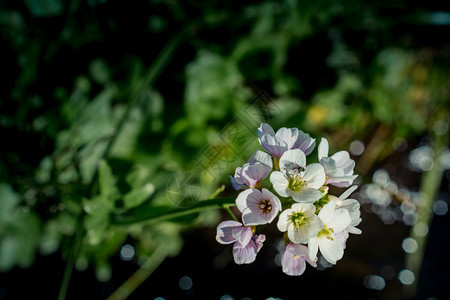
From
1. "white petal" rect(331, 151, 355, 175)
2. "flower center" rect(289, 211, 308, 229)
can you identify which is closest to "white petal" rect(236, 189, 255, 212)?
"flower center" rect(289, 211, 308, 229)

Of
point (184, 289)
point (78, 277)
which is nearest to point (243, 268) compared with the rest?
point (184, 289)

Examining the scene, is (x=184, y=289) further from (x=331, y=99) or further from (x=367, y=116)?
(x=367, y=116)

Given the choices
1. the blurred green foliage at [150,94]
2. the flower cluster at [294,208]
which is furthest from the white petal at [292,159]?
the blurred green foliage at [150,94]

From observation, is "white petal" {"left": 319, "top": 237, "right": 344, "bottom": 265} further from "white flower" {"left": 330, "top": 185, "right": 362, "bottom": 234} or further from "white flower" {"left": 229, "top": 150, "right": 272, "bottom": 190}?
"white flower" {"left": 229, "top": 150, "right": 272, "bottom": 190}

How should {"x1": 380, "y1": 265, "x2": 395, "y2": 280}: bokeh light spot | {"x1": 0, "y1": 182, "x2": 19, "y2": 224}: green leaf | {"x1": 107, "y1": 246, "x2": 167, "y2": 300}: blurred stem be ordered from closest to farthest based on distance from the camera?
1. {"x1": 0, "y1": 182, "x2": 19, "y2": 224}: green leaf
2. {"x1": 107, "y1": 246, "x2": 167, "y2": 300}: blurred stem
3. {"x1": 380, "y1": 265, "x2": 395, "y2": 280}: bokeh light spot

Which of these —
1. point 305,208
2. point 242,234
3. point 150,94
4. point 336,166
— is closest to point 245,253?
point 242,234

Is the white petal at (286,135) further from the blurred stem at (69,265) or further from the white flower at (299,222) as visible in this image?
the blurred stem at (69,265)

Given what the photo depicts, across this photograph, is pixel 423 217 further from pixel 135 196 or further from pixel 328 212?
pixel 135 196
